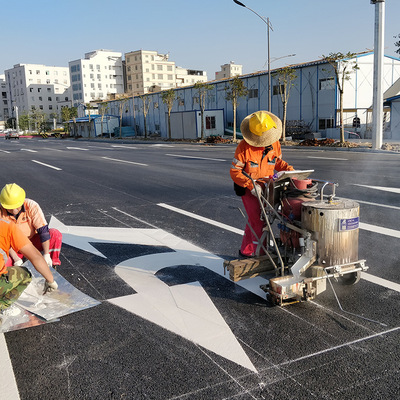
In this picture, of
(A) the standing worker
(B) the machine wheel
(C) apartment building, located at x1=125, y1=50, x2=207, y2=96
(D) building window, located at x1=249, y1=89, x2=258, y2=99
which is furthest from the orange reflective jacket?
(C) apartment building, located at x1=125, y1=50, x2=207, y2=96

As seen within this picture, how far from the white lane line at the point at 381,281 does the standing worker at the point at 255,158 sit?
1.32 metres

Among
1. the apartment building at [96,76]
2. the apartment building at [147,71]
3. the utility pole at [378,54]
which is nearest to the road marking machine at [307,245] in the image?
the utility pole at [378,54]

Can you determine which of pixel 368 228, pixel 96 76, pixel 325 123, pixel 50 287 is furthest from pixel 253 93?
pixel 96 76

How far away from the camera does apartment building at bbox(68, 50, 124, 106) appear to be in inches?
4865

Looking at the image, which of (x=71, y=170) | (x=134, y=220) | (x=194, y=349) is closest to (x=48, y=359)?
(x=194, y=349)

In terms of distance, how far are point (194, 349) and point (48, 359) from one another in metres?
1.19

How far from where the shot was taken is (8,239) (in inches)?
151

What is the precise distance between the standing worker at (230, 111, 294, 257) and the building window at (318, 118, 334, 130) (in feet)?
112

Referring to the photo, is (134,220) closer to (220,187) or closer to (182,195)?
(182,195)

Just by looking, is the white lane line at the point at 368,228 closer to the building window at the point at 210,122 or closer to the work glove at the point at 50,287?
the work glove at the point at 50,287

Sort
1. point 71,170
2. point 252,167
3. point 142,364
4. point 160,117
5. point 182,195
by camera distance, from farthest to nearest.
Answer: point 160,117
point 71,170
point 182,195
point 252,167
point 142,364

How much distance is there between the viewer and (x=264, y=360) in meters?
3.35

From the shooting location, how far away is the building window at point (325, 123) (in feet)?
122

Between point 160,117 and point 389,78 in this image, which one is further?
point 160,117
